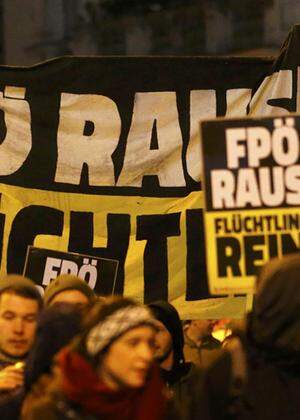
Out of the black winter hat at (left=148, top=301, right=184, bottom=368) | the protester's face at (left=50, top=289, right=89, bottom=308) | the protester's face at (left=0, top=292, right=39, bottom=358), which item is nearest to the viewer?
the protester's face at (left=0, top=292, right=39, bottom=358)

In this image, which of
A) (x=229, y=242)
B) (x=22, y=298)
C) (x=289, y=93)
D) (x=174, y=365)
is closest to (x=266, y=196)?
(x=229, y=242)

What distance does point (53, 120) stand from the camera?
21.3 feet

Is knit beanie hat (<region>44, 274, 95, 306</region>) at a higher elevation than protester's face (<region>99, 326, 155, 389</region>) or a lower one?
higher

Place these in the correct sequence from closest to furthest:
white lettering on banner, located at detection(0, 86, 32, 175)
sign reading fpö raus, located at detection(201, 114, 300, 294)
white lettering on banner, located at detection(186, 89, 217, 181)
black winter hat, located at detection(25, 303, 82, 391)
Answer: black winter hat, located at detection(25, 303, 82, 391) < sign reading fpö raus, located at detection(201, 114, 300, 294) < white lettering on banner, located at detection(186, 89, 217, 181) < white lettering on banner, located at detection(0, 86, 32, 175)

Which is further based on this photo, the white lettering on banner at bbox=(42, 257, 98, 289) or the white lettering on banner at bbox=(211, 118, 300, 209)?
the white lettering on banner at bbox=(42, 257, 98, 289)

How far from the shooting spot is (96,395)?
10.9ft

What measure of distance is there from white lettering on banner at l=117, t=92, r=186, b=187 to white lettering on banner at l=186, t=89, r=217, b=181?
0.06m

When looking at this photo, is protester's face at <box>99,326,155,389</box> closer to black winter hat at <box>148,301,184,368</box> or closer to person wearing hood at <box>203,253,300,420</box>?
person wearing hood at <box>203,253,300,420</box>

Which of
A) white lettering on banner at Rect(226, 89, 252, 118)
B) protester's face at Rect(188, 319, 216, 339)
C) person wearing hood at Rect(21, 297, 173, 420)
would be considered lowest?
protester's face at Rect(188, 319, 216, 339)

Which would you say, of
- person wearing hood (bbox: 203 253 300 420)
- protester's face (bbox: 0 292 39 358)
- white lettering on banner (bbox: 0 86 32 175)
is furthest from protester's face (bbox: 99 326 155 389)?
white lettering on banner (bbox: 0 86 32 175)

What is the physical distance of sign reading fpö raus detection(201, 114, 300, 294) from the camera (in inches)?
159

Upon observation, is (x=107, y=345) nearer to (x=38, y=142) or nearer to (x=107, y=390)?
(x=107, y=390)

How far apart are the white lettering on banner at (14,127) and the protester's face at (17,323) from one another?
223cm

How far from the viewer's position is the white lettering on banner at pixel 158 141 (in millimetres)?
6398
